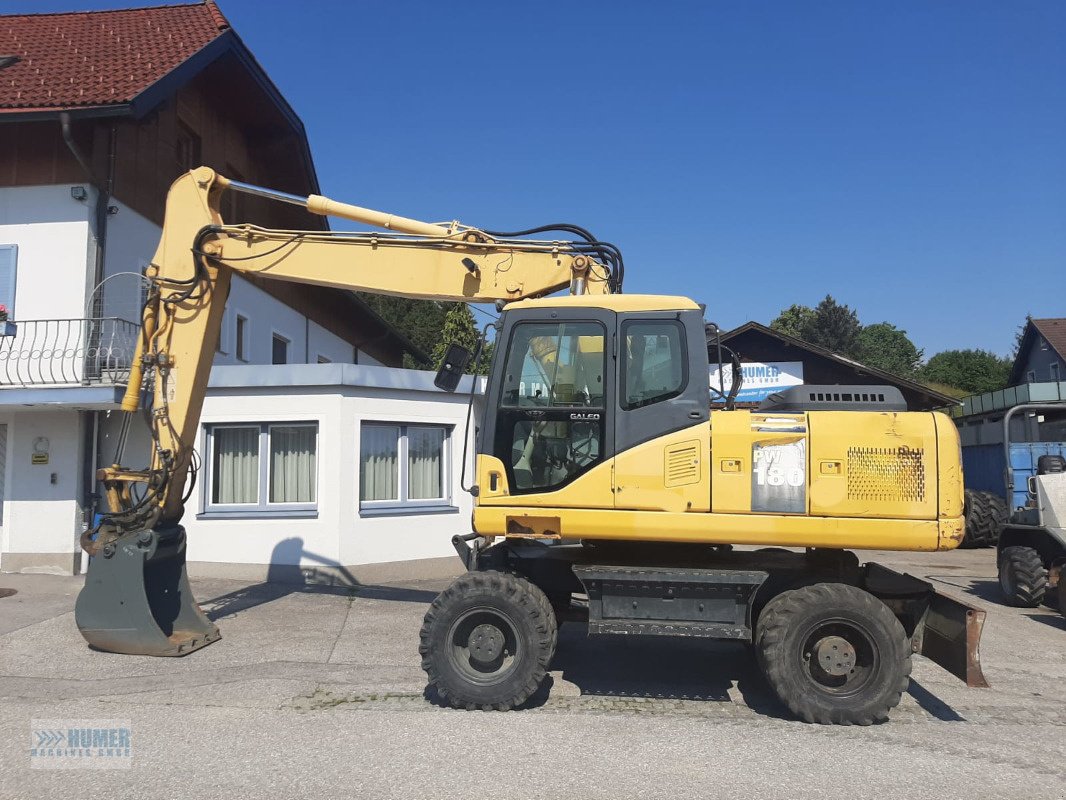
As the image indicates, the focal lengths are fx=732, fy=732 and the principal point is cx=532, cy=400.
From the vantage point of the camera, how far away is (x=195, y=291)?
6816 mm

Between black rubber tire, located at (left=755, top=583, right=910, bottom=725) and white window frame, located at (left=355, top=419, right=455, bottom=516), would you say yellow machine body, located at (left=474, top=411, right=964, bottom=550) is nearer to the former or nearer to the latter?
black rubber tire, located at (left=755, top=583, right=910, bottom=725)

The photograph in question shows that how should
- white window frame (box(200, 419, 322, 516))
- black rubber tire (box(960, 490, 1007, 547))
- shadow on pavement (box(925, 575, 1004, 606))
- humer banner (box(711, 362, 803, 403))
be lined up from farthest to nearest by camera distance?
humer banner (box(711, 362, 803, 403)), black rubber tire (box(960, 490, 1007, 547)), white window frame (box(200, 419, 322, 516)), shadow on pavement (box(925, 575, 1004, 606))

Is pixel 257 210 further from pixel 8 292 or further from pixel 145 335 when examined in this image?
pixel 145 335

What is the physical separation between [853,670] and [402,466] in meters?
7.21

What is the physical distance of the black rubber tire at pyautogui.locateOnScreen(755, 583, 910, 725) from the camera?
5.08m

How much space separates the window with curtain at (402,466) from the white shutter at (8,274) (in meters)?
5.43

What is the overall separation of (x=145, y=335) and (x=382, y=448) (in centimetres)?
447

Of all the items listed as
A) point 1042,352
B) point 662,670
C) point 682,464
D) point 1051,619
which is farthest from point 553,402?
point 1042,352

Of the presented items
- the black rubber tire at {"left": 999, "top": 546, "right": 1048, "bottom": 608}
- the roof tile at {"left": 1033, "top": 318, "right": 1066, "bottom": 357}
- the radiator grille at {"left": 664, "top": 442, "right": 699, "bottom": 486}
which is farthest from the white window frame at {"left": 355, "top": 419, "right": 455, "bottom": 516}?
the roof tile at {"left": 1033, "top": 318, "right": 1066, "bottom": 357}

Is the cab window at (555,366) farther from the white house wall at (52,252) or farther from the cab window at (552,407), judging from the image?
the white house wall at (52,252)

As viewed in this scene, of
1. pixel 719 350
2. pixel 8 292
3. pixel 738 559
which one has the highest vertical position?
pixel 8 292

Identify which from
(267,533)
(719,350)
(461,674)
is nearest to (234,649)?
(461,674)

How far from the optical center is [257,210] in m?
15.3

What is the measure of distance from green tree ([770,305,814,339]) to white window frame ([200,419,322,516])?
190 feet
